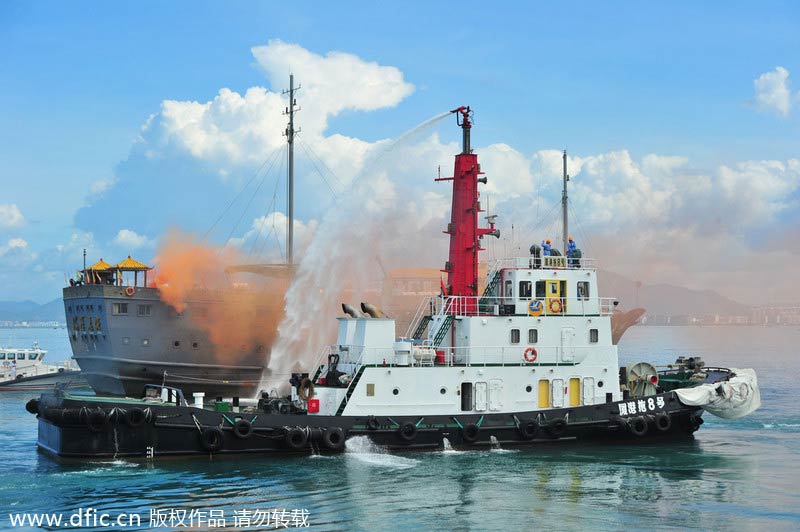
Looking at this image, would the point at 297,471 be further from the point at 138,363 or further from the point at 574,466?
the point at 138,363

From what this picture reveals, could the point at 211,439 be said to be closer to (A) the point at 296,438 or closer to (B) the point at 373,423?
(A) the point at 296,438

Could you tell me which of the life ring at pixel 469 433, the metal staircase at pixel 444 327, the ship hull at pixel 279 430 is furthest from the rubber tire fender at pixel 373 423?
the metal staircase at pixel 444 327

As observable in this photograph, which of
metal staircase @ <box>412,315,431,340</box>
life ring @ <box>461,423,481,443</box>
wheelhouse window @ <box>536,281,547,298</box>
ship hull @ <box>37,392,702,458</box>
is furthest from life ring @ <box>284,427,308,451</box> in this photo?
wheelhouse window @ <box>536,281,547,298</box>

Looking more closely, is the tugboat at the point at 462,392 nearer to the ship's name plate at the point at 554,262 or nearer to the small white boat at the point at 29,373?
the ship's name plate at the point at 554,262

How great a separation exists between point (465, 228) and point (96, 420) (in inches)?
440

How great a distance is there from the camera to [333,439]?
22234 millimetres

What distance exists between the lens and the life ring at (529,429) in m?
23.5

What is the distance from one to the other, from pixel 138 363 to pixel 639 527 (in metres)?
26.6

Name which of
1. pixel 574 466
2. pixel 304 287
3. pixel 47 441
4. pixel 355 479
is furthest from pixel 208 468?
pixel 304 287

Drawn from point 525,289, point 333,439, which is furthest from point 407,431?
point 525,289

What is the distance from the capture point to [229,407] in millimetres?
22516

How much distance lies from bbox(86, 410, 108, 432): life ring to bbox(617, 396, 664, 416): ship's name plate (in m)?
13.7

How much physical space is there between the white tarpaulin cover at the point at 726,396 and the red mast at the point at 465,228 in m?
6.88

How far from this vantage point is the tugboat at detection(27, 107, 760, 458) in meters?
21.7
